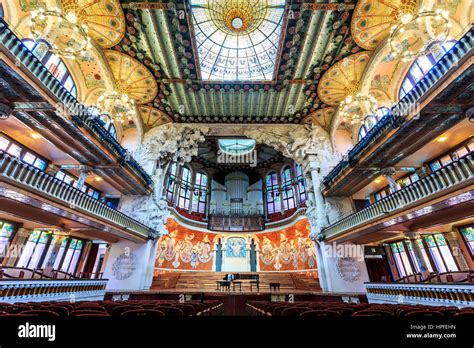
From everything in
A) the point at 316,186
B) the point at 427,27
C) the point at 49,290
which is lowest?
the point at 49,290

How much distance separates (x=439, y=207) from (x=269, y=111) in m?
11.4

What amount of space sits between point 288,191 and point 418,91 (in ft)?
50.3

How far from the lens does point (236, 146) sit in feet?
78.5

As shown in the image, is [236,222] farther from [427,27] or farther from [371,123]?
[427,27]

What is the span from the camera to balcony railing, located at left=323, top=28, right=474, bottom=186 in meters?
5.53

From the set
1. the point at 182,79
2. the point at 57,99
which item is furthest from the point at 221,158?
the point at 57,99

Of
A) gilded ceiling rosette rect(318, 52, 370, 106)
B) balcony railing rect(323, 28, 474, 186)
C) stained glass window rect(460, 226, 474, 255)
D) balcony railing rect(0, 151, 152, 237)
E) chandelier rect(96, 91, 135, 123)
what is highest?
gilded ceiling rosette rect(318, 52, 370, 106)

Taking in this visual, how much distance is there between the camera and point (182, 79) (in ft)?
42.4

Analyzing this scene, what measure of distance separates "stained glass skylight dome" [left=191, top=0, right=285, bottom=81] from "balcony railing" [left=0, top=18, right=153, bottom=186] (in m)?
6.90

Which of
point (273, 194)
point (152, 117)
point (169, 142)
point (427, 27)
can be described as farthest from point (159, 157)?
point (427, 27)

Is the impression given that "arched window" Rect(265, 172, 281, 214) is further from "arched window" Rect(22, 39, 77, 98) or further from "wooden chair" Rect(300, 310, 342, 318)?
"wooden chair" Rect(300, 310, 342, 318)

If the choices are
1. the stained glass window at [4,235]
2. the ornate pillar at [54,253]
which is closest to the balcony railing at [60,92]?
the ornate pillar at [54,253]

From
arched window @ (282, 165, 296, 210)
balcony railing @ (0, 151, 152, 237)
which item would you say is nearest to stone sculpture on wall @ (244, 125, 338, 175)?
arched window @ (282, 165, 296, 210)

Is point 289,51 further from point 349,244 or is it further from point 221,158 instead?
point 221,158
